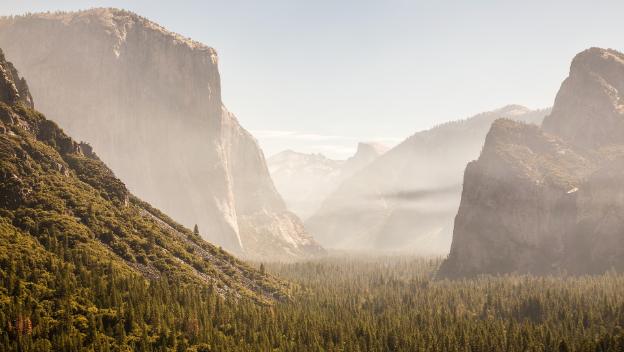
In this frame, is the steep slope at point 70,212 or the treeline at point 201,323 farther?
the steep slope at point 70,212

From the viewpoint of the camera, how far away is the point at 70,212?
15875 cm

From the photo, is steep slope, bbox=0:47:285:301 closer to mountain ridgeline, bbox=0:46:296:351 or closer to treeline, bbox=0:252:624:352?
mountain ridgeline, bbox=0:46:296:351

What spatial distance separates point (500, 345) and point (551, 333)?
18.1 meters

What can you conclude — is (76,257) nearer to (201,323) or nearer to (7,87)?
(201,323)

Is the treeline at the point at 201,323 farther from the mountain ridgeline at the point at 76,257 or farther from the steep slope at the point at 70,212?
the steep slope at the point at 70,212

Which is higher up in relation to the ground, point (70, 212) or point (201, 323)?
point (70, 212)

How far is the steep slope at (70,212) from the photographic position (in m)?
142

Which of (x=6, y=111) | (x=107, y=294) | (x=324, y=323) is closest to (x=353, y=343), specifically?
(x=324, y=323)

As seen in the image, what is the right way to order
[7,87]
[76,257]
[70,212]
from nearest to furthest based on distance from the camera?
[76,257], [70,212], [7,87]

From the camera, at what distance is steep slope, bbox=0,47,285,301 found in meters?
142

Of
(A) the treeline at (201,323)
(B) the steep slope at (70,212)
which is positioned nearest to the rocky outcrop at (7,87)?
(B) the steep slope at (70,212)

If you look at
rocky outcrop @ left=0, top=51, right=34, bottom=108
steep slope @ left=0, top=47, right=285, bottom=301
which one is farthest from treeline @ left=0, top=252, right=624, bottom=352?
rocky outcrop @ left=0, top=51, right=34, bottom=108

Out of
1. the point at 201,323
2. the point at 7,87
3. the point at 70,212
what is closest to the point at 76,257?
the point at 70,212

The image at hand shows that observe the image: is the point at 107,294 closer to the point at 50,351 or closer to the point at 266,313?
the point at 50,351
